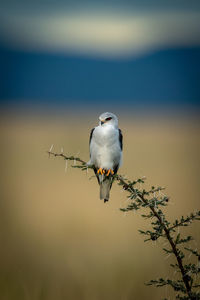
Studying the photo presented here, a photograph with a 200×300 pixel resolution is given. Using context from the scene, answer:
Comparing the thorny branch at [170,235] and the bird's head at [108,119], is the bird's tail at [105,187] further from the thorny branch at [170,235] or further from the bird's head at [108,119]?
the thorny branch at [170,235]

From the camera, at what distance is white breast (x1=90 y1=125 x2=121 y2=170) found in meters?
5.31

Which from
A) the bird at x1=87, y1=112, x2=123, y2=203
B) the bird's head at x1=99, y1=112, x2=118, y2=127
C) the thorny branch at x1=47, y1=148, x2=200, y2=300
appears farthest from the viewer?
the bird at x1=87, y1=112, x2=123, y2=203

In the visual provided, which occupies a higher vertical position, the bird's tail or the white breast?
the white breast

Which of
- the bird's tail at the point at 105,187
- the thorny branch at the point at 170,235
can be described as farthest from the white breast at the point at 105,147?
the thorny branch at the point at 170,235

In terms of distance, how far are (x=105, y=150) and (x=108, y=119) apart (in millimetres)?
327

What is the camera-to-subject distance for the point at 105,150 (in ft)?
17.5

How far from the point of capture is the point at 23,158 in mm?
16328

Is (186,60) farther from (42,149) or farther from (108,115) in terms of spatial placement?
(108,115)

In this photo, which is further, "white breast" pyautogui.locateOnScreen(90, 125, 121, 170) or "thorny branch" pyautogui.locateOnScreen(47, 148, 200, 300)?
"white breast" pyautogui.locateOnScreen(90, 125, 121, 170)

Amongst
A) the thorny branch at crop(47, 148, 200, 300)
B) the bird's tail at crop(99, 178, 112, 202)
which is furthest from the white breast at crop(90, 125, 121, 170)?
the thorny branch at crop(47, 148, 200, 300)

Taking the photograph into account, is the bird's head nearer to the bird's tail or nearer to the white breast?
the white breast

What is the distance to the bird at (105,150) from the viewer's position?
5289mm

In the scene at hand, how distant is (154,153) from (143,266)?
11.8 m

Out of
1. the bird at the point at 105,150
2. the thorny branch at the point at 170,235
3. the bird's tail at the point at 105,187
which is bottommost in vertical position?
the thorny branch at the point at 170,235
